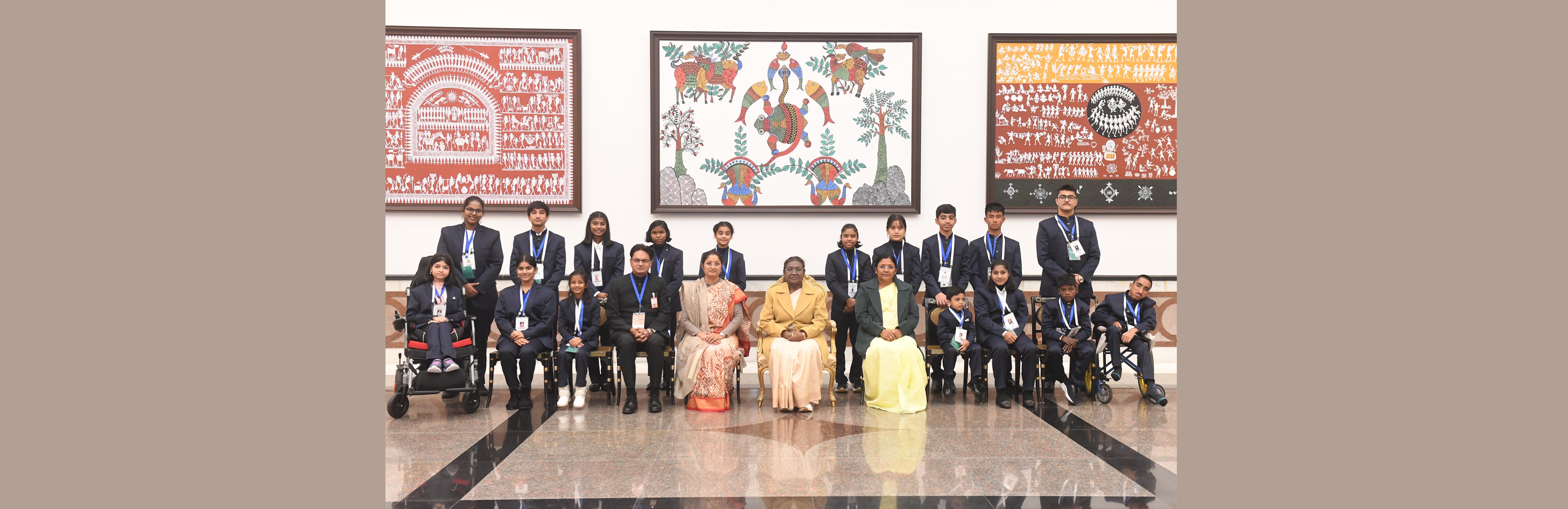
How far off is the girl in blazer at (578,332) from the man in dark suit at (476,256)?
800 millimetres

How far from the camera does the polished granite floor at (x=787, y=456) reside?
13.7 feet

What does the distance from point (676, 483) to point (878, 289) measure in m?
3.07

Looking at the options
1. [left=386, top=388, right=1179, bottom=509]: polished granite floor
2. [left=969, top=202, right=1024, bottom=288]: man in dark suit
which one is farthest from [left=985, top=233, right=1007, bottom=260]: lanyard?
[left=386, top=388, right=1179, bottom=509]: polished granite floor

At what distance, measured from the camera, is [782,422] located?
5996mm

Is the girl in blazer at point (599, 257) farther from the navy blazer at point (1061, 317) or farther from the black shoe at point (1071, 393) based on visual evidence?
the black shoe at point (1071, 393)

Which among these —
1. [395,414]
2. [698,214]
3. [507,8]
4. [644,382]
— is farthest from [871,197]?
[395,414]

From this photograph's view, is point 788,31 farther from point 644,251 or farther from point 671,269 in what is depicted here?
point 644,251

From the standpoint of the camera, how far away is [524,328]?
6.72 meters

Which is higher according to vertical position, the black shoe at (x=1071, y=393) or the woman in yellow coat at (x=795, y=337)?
the woman in yellow coat at (x=795, y=337)

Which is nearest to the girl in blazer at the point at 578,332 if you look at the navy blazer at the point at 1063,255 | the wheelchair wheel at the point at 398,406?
the wheelchair wheel at the point at 398,406

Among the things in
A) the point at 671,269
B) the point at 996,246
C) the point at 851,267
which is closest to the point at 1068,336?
the point at 996,246

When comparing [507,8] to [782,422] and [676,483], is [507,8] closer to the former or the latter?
[782,422]

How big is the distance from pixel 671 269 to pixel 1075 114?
4451 millimetres

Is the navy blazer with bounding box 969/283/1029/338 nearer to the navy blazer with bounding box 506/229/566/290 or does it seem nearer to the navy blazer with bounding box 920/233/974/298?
the navy blazer with bounding box 920/233/974/298
